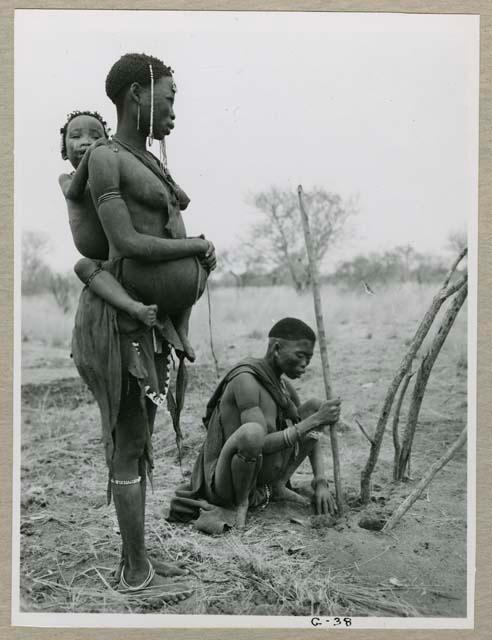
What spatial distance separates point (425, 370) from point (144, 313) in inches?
73.0

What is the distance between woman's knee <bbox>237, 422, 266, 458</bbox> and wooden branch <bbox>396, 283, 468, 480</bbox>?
0.94 m

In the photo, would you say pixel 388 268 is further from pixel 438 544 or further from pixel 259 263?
pixel 438 544

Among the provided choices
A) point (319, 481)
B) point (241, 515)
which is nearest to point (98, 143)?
point (241, 515)

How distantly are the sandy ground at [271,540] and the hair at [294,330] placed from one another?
1.01 meters

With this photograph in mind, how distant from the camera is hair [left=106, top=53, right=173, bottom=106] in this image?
3.74m

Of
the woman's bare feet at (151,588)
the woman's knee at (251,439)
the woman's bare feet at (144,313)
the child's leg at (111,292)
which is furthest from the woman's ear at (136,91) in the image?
the woman's bare feet at (151,588)

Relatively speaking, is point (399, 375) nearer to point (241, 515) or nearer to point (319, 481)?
point (319, 481)

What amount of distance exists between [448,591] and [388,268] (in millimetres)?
3280

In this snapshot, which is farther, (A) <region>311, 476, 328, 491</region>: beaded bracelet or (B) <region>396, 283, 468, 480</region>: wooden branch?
(A) <region>311, 476, 328, 491</region>: beaded bracelet

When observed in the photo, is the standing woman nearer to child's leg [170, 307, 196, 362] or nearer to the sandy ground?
child's leg [170, 307, 196, 362]

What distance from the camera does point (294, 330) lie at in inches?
183

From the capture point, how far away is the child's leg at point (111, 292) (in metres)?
Answer: 3.62

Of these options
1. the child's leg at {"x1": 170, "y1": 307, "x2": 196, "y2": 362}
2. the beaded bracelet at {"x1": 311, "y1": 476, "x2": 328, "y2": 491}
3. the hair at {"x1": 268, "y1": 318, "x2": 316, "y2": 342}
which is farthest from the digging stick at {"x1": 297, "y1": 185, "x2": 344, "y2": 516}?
the child's leg at {"x1": 170, "y1": 307, "x2": 196, "y2": 362}

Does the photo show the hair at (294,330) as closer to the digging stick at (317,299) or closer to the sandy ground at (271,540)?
the digging stick at (317,299)
